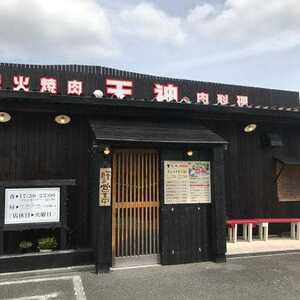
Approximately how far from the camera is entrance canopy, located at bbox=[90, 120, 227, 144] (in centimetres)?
733

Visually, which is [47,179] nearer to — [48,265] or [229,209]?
[48,265]

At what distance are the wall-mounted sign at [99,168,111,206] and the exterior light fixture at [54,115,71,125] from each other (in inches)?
67.1

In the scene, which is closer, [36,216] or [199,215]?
[36,216]

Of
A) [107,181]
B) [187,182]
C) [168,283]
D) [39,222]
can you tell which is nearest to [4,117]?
[39,222]

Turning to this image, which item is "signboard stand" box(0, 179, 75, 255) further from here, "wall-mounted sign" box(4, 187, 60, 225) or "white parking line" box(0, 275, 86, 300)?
"white parking line" box(0, 275, 86, 300)

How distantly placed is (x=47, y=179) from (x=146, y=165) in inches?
93.4

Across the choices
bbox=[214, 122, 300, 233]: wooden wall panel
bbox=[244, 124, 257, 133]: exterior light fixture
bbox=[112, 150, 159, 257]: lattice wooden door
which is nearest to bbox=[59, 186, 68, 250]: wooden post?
bbox=[112, 150, 159, 257]: lattice wooden door

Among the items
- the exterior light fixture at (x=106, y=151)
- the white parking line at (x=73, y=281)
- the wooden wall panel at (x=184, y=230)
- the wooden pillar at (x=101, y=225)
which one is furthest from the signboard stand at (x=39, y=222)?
the wooden wall panel at (x=184, y=230)

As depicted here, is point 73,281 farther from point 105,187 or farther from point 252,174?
point 252,174

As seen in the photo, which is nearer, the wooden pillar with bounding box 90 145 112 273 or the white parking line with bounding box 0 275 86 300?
the white parking line with bounding box 0 275 86 300

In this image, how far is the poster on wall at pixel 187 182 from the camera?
7777 mm

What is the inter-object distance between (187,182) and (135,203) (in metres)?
1.30

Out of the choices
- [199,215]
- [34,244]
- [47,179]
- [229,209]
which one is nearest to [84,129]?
[47,179]

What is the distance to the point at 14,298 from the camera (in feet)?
18.6
